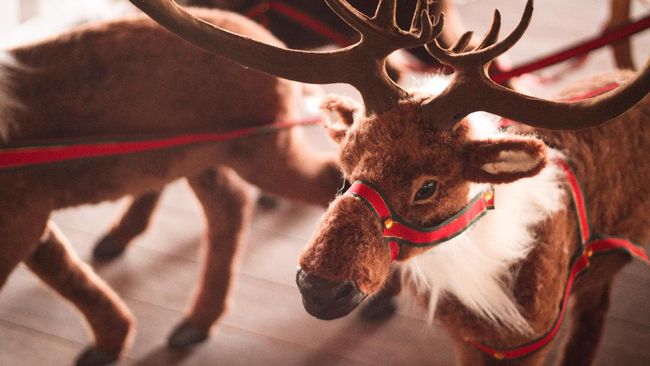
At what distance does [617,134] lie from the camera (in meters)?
1.41

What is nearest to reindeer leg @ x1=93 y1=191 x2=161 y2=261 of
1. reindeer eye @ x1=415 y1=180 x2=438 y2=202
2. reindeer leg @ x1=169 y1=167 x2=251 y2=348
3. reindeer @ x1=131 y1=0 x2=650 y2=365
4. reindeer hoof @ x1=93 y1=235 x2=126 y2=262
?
reindeer hoof @ x1=93 y1=235 x2=126 y2=262

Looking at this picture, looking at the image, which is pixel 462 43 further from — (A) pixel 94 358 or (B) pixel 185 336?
(A) pixel 94 358

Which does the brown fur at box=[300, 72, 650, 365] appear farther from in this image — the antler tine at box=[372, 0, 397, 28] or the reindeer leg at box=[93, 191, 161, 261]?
the reindeer leg at box=[93, 191, 161, 261]

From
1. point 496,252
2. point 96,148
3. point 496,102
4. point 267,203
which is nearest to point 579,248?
point 496,252

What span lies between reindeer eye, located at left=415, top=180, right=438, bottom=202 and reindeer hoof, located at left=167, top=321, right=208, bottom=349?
1.01 m

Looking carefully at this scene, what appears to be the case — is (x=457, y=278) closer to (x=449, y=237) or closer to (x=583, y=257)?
(x=449, y=237)

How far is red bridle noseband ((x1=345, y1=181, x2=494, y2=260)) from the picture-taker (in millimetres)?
1085

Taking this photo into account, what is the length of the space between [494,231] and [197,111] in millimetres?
761

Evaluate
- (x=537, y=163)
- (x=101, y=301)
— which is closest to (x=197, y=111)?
(x=101, y=301)

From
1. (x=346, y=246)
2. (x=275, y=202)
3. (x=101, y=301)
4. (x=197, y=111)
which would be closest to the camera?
(x=346, y=246)

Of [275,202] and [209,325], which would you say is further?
[275,202]

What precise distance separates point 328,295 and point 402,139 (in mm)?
282

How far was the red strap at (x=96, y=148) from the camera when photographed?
1443 mm

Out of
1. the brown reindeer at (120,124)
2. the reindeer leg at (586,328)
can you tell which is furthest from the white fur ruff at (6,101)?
the reindeer leg at (586,328)
